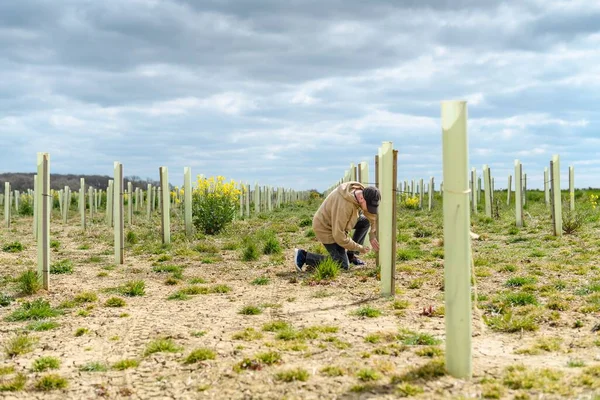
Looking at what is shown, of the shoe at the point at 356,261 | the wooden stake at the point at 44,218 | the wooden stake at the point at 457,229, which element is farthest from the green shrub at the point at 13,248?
the wooden stake at the point at 457,229

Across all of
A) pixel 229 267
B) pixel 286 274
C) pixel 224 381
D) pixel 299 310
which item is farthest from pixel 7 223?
pixel 224 381

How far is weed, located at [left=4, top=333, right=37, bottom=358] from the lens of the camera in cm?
545

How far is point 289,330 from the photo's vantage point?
572 centimetres

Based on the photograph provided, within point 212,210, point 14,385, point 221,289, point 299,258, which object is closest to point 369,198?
point 299,258

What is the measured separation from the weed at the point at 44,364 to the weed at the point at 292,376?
1.99 meters

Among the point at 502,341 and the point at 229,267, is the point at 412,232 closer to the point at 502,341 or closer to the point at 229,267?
the point at 229,267

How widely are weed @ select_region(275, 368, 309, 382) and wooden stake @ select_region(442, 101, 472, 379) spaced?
1078 mm

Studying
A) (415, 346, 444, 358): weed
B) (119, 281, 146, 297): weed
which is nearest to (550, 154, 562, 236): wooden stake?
(119, 281, 146, 297): weed

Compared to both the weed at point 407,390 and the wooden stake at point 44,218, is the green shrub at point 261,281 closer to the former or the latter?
the wooden stake at point 44,218

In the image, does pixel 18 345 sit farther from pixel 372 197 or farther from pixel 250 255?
pixel 250 255

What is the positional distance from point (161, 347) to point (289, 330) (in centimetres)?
121

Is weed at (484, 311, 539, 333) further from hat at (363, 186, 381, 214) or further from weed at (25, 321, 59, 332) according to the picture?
weed at (25, 321, 59, 332)

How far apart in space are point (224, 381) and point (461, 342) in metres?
1.75

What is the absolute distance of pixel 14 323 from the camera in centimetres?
666
